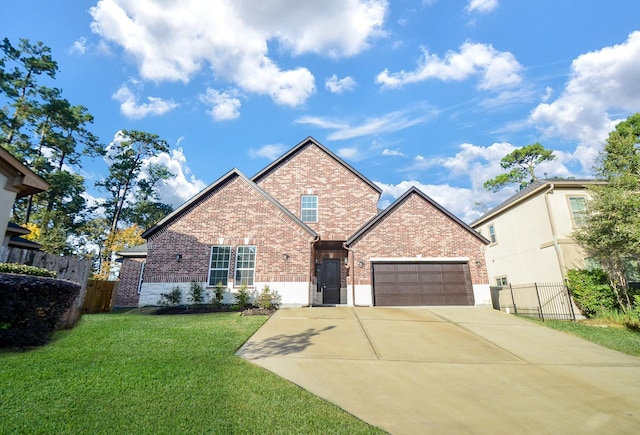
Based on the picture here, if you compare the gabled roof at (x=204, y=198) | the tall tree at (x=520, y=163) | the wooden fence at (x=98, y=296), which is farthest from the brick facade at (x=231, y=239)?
the tall tree at (x=520, y=163)

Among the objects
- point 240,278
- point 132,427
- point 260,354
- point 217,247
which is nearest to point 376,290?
point 240,278

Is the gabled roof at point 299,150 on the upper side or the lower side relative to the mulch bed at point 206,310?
upper

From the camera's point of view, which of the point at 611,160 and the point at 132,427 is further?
the point at 611,160

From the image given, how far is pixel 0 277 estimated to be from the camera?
5.39 meters

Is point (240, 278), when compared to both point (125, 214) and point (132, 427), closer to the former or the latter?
point (132, 427)

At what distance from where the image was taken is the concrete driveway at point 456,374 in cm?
389

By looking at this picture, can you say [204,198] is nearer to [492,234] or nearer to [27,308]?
[27,308]

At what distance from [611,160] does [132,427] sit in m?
19.1

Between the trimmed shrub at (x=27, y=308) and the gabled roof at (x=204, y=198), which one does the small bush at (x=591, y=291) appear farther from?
the trimmed shrub at (x=27, y=308)

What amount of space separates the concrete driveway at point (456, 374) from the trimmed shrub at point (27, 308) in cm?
437

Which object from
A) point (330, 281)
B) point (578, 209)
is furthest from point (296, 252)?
point (578, 209)

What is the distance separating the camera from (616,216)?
11953mm

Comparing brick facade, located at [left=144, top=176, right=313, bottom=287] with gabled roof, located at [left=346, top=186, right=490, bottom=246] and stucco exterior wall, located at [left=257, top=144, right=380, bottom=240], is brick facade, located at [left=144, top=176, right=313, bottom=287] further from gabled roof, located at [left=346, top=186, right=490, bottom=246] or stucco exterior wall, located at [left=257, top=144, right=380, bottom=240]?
stucco exterior wall, located at [left=257, top=144, right=380, bottom=240]

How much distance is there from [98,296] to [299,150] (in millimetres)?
13858
